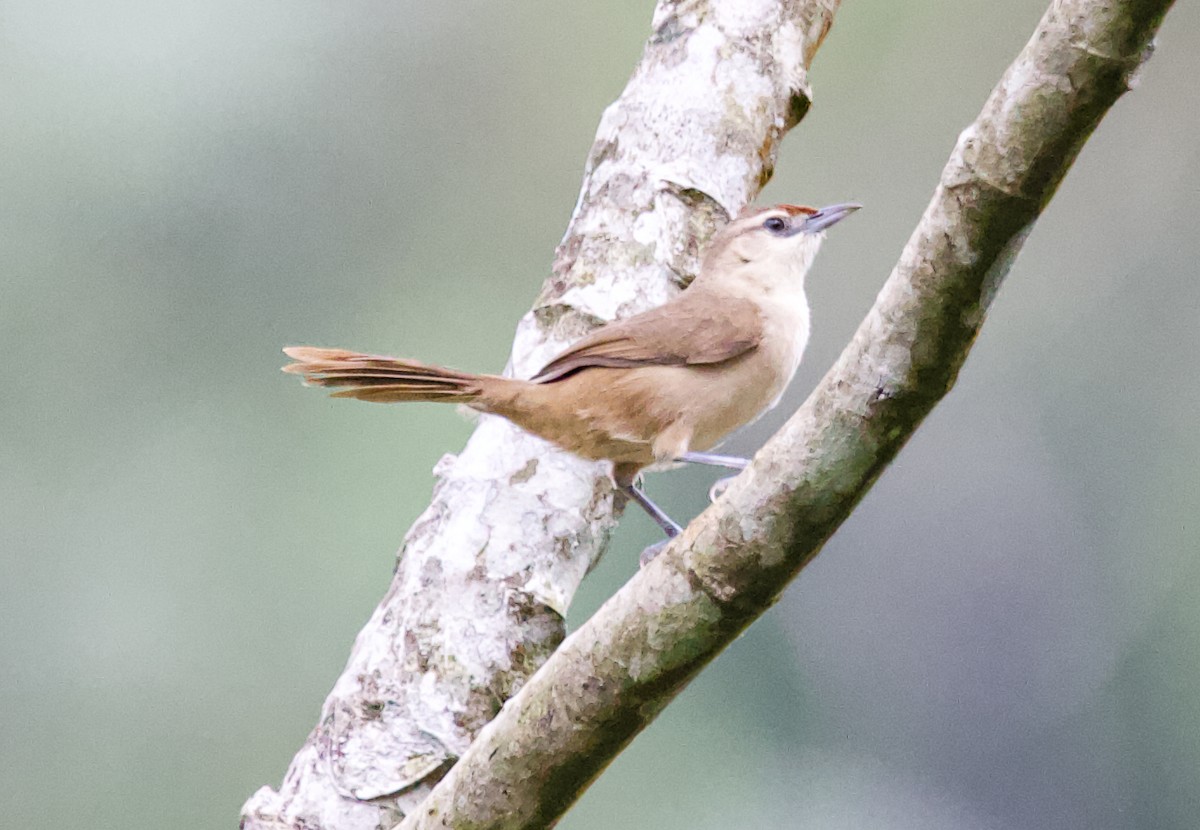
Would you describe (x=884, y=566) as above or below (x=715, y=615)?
above

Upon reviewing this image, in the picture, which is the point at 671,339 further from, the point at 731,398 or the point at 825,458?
the point at 825,458

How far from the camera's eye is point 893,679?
871cm

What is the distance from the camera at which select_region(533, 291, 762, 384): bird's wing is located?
3.35 meters

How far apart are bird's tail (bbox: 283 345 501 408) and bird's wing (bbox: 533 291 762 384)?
0.59 feet

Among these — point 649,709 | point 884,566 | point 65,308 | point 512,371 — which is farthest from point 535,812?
point 65,308

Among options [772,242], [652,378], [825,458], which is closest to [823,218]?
[772,242]

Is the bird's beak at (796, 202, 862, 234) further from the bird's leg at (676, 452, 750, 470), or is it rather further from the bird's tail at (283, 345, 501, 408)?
the bird's tail at (283, 345, 501, 408)

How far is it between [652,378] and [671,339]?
11cm

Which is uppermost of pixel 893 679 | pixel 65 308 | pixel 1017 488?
pixel 65 308

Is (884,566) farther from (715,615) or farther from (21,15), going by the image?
(21,15)

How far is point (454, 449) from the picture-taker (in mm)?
8508

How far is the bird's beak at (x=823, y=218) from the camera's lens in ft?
13.3

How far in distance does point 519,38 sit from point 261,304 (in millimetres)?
4658

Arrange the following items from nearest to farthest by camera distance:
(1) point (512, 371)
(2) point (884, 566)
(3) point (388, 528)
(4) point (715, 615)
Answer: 1. (4) point (715, 615)
2. (1) point (512, 371)
3. (3) point (388, 528)
4. (2) point (884, 566)
